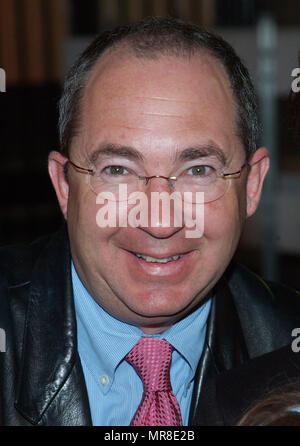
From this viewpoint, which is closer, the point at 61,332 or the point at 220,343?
the point at 61,332

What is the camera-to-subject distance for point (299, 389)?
154 centimetres

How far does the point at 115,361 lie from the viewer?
183 centimetres

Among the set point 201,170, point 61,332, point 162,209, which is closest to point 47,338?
point 61,332

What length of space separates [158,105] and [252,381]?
2.26ft

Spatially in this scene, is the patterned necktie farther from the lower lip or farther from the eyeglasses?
the eyeglasses

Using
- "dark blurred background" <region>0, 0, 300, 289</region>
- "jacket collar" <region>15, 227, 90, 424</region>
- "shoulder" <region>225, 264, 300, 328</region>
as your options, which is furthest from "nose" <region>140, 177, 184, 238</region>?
"dark blurred background" <region>0, 0, 300, 289</region>

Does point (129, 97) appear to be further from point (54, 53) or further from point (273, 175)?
point (54, 53)

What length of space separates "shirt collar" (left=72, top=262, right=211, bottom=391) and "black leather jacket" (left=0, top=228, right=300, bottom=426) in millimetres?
39

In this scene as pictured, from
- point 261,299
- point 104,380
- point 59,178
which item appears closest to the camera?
point 104,380

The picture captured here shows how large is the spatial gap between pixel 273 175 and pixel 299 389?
3.50 m

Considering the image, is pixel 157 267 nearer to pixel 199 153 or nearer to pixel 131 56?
pixel 199 153

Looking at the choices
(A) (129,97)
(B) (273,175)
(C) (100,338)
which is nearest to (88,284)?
(C) (100,338)

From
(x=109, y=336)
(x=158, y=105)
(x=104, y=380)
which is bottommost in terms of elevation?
(x=104, y=380)
